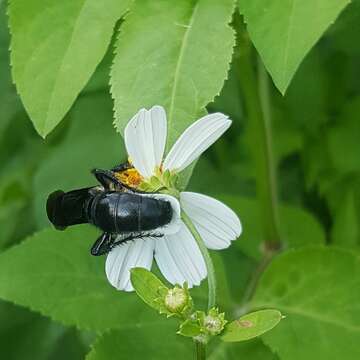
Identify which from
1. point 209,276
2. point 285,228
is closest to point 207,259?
point 209,276

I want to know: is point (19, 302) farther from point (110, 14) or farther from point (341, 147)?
point (341, 147)

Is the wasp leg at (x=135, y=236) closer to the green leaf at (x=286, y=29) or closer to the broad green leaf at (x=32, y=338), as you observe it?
the green leaf at (x=286, y=29)

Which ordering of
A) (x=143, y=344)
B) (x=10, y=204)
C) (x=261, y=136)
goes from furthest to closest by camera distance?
1. (x=10, y=204)
2. (x=261, y=136)
3. (x=143, y=344)

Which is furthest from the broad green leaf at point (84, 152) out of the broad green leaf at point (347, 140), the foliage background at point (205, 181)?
the broad green leaf at point (347, 140)

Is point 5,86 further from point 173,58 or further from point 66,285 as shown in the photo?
point 173,58

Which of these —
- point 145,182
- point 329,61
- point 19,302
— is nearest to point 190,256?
point 145,182

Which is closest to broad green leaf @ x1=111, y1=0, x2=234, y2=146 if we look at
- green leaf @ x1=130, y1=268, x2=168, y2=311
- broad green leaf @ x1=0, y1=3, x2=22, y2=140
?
green leaf @ x1=130, y1=268, x2=168, y2=311
